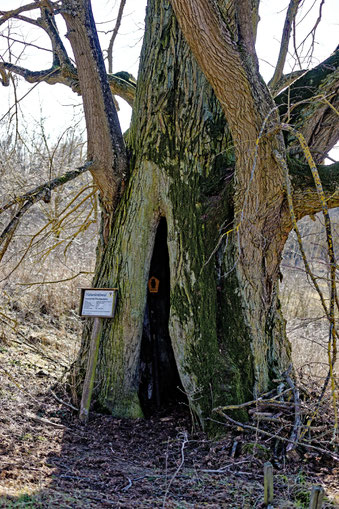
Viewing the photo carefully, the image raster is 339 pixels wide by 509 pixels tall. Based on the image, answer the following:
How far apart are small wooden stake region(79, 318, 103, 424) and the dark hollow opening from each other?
786mm

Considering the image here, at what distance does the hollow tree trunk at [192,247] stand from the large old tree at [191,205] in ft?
0.03

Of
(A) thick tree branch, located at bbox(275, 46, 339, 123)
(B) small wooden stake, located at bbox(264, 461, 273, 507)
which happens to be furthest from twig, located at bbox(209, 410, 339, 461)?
(A) thick tree branch, located at bbox(275, 46, 339, 123)

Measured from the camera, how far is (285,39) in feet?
20.3

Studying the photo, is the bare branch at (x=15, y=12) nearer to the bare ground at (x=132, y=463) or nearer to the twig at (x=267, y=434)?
the bare ground at (x=132, y=463)

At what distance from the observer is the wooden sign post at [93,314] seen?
4.73 meters

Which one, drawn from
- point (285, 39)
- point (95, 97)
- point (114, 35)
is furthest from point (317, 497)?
point (114, 35)

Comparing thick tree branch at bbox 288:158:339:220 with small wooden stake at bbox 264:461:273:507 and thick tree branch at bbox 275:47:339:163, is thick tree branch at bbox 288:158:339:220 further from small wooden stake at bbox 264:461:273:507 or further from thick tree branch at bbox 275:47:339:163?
small wooden stake at bbox 264:461:273:507

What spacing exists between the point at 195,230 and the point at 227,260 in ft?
1.35

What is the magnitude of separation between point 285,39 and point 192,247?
3.25 m

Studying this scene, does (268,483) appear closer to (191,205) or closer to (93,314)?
(93,314)

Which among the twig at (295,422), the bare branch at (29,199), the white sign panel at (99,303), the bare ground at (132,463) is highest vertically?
the bare branch at (29,199)

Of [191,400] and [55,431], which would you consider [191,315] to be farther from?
[55,431]

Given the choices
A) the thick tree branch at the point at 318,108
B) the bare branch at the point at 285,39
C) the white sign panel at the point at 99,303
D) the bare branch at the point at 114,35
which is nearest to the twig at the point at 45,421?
the white sign panel at the point at 99,303

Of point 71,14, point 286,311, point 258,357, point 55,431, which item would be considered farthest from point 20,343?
point 286,311
